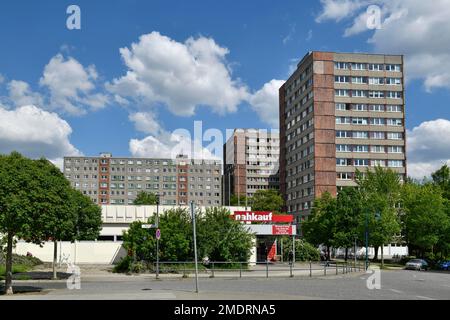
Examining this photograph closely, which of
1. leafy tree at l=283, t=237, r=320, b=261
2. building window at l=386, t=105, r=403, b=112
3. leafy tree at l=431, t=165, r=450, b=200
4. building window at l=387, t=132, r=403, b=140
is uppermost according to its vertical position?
building window at l=386, t=105, r=403, b=112

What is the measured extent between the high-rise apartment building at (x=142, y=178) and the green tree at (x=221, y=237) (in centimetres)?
11004

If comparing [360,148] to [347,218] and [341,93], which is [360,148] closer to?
[341,93]

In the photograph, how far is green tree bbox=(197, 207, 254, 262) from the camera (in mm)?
38969

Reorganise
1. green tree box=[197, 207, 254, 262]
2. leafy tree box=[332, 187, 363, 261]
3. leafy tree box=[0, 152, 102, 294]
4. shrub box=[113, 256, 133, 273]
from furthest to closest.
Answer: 1. leafy tree box=[332, 187, 363, 261]
2. green tree box=[197, 207, 254, 262]
3. shrub box=[113, 256, 133, 273]
4. leafy tree box=[0, 152, 102, 294]

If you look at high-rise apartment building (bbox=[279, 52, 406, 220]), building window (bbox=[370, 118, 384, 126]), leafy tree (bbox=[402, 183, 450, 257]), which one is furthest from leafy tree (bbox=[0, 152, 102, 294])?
building window (bbox=[370, 118, 384, 126])

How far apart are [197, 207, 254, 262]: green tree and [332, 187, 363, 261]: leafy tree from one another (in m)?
24.3

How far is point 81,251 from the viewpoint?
55688 mm

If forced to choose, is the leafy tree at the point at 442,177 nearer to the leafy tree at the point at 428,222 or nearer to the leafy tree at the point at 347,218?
the leafy tree at the point at 428,222

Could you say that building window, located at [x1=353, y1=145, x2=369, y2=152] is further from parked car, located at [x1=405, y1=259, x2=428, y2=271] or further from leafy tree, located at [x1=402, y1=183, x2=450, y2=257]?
parked car, located at [x1=405, y1=259, x2=428, y2=271]

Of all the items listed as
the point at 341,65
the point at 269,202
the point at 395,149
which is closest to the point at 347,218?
the point at 395,149

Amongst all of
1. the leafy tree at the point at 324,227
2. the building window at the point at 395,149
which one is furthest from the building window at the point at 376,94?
the leafy tree at the point at 324,227

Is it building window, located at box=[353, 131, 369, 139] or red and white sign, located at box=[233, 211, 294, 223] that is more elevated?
building window, located at box=[353, 131, 369, 139]

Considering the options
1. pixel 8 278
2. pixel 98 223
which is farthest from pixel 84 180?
pixel 8 278

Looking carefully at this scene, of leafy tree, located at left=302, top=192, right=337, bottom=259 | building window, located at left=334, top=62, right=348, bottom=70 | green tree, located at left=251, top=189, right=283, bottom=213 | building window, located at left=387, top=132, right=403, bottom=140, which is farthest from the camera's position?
green tree, located at left=251, top=189, right=283, bottom=213
